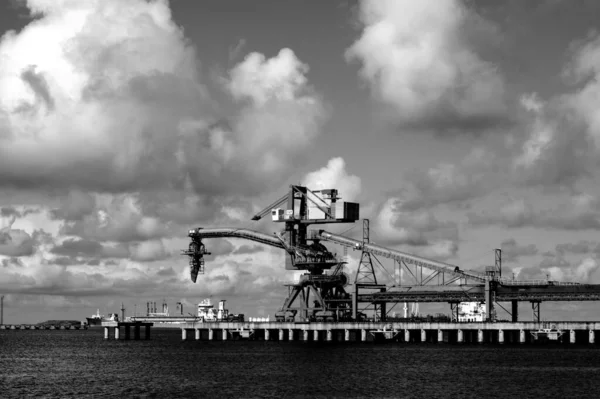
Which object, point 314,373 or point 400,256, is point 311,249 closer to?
point 400,256

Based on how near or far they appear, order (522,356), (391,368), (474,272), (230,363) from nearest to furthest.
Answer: (391,368) < (230,363) < (522,356) < (474,272)

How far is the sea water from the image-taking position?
8062cm

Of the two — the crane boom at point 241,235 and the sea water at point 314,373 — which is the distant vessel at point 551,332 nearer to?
the sea water at point 314,373

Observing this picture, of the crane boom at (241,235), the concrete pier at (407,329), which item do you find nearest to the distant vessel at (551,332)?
the concrete pier at (407,329)

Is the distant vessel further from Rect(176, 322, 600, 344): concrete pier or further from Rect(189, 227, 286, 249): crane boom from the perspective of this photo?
Rect(189, 227, 286, 249): crane boom

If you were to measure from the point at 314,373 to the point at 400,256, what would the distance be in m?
60.9

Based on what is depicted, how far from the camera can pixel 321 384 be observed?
86.4m

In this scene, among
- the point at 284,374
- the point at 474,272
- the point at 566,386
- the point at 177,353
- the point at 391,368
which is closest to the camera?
the point at 566,386

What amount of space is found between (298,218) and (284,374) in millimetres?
61118

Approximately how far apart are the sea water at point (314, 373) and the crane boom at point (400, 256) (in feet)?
49.6

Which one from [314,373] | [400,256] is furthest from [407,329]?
[314,373]

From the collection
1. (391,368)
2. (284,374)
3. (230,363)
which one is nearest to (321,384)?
(284,374)

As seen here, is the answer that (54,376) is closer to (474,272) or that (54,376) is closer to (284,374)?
(284,374)

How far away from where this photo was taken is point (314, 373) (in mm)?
96812
